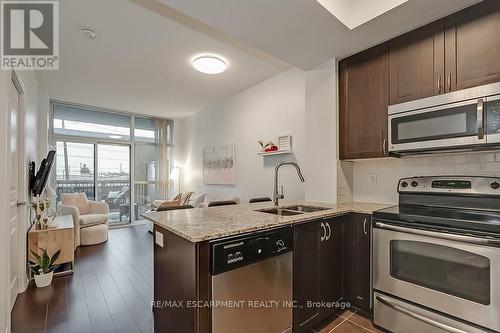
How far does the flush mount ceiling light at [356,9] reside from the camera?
72.4 inches

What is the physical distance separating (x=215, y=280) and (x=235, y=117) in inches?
144

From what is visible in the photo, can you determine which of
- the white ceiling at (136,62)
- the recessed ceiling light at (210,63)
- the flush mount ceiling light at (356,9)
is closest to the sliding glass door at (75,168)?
the white ceiling at (136,62)

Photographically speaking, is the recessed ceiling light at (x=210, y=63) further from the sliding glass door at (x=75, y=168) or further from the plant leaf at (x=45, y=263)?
the sliding glass door at (x=75, y=168)

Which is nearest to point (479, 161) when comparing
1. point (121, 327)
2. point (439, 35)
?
point (439, 35)

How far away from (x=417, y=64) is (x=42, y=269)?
4.28m

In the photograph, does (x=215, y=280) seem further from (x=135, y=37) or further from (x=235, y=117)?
(x=235, y=117)

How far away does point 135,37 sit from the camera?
2680 mm

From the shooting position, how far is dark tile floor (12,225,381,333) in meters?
1.95

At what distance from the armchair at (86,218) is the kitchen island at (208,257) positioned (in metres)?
3.16

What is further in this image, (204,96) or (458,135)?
(204,96)

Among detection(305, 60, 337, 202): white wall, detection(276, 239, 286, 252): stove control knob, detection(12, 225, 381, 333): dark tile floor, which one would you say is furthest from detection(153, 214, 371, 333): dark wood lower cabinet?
detection(305, 60, 337, 202): white wall

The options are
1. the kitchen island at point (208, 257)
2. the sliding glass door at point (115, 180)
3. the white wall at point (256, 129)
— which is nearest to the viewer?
the kitchen island at point (208, 257)

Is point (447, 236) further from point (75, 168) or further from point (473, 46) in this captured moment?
point (75, 168)

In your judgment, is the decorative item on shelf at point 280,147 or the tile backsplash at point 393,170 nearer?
the tile backsplash at point 393,170
